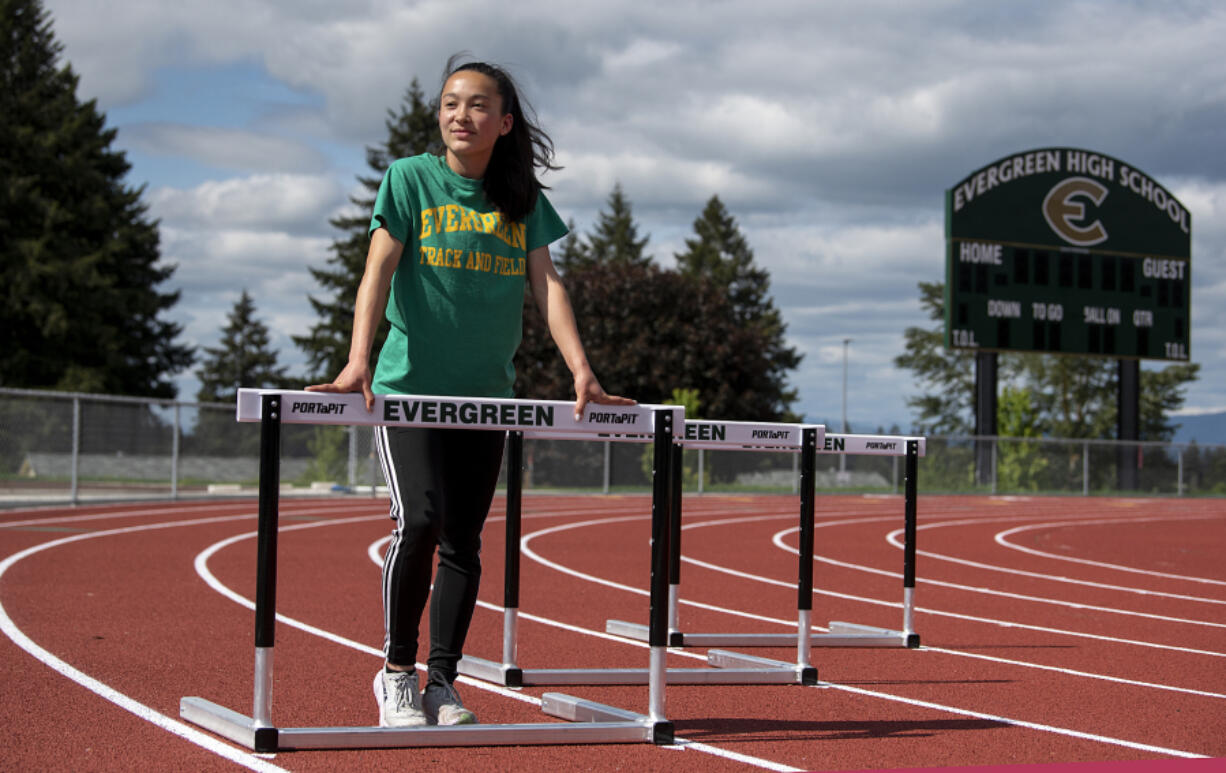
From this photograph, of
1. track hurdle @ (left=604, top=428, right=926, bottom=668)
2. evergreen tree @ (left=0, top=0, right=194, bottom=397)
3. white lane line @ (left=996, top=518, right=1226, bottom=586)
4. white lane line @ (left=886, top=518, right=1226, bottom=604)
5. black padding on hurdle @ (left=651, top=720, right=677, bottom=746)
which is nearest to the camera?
black padding on hurdle @ (left=651, top=720, right=677, bottom=746)

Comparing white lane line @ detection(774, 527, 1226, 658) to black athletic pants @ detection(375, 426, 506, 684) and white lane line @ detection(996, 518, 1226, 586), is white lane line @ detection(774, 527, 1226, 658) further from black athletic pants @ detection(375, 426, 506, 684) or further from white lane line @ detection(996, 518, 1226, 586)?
black athletic pants @ detection(375, 426, 506, 684)

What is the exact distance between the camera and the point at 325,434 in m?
26.3

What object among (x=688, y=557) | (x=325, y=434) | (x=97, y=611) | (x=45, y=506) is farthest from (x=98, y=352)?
(x=97, y=611)

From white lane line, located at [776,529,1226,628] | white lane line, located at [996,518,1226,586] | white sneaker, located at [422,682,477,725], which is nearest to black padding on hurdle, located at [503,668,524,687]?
white sneaker, located at [422,682,477,725]

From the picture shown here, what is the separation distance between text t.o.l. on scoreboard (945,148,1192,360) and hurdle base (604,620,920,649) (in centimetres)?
2306

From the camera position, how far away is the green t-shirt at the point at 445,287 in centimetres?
395

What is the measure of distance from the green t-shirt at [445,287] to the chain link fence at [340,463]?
15.7 m

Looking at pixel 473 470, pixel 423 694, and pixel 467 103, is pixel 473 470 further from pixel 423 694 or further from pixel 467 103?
pixel 467 103

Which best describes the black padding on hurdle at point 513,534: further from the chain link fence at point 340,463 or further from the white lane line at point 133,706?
the chain link fence at point 340,463

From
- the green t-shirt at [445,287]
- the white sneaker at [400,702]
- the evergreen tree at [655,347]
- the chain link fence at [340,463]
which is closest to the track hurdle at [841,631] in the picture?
the white sneaker at [400,702]

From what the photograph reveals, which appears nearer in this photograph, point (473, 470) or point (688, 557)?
point (473, 470)

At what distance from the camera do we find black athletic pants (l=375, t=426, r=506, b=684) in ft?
12.8

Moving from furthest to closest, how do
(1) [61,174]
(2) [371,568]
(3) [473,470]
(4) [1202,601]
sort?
(1) [61,174], (2) [371,568], (4) [1202,601], (3) [473,470]

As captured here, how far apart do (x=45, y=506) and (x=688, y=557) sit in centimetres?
1091
